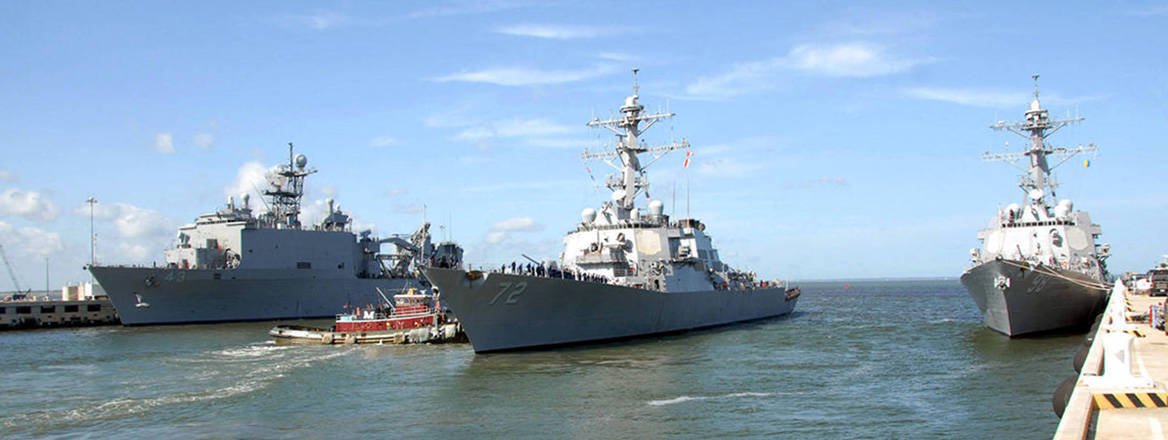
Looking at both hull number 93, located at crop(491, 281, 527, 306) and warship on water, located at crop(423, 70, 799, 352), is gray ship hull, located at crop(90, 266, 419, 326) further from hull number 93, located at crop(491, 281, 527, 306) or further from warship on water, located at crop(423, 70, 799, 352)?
hull number 93, located at crop(491, 281, 527, 306)

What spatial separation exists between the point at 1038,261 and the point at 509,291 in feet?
50.7

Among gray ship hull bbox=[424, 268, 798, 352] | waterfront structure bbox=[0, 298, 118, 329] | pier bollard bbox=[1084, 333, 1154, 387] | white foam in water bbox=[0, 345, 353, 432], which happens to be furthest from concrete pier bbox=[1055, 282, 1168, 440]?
waterfront structure bbox=[0, 298, 118, 329]

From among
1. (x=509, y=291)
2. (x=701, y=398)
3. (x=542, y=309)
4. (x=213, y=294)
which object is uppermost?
(x=213, y=294)

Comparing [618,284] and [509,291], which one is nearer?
[509,291]

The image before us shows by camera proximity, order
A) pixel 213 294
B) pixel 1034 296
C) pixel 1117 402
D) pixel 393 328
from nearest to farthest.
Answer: pixel 1117 402 → pixel 1034 296 → pixel 393 328 → pixel 213 294

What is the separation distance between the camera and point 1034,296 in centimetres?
2464

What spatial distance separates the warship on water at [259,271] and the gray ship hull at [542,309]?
11246mm

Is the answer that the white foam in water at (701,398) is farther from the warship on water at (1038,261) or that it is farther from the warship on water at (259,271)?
the warship on water at (259,271)

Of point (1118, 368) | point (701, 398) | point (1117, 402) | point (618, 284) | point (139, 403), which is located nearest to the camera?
point (1117, 402)

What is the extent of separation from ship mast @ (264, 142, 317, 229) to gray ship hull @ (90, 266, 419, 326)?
6069 millimetres

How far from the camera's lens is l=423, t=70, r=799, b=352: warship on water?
897 inches

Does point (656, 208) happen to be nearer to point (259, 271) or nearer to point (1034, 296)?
point (1034, 296)

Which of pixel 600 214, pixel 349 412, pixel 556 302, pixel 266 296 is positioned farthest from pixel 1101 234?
pixel 266 296

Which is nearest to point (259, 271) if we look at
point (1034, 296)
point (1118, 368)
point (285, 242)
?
point (285, 242)
